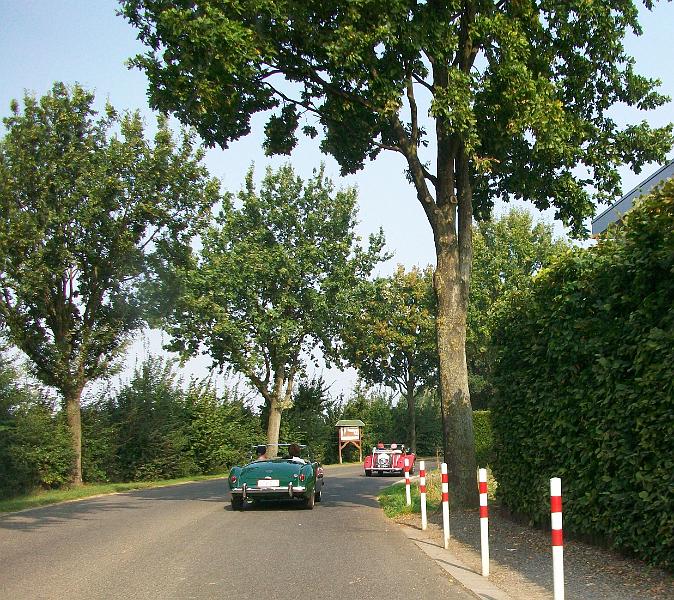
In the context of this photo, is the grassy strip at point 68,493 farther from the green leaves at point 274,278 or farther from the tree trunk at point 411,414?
the tree trunk at point 411,414

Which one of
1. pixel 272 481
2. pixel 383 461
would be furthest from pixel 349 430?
pixel 272 481

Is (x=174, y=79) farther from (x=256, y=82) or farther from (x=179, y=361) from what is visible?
(x=179, y=361)

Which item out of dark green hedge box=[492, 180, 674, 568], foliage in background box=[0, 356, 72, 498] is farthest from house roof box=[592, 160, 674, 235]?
foliage in background box=[0, 356, 72, 498]

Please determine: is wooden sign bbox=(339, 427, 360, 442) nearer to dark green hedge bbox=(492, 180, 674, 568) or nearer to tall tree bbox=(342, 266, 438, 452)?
tall tree bbox=(342, 266, 438, 452)

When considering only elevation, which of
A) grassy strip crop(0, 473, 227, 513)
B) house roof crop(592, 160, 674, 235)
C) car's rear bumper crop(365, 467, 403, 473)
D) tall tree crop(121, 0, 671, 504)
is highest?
house roof crop(592, 160, 674, 235)

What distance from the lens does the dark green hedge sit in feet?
23.6

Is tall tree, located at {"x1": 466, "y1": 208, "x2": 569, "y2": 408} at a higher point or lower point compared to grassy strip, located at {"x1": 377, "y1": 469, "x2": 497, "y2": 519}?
higher

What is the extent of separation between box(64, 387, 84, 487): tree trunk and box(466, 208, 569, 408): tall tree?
901 inches

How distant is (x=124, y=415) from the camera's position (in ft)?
111

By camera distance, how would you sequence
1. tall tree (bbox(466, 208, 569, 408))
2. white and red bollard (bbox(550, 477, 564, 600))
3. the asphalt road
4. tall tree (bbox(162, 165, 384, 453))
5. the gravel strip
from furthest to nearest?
tall tree (bbox(466, 208, 569, 408)), tall tree (bbox(162, 165, 384, 453)), the asphalt road, the gravel strip, white and red bollard (bbox(550, 477, 564, 600))

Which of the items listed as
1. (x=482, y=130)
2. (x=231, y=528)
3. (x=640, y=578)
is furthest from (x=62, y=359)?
(x=640, y=578)

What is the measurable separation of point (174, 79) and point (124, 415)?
71.1 ft

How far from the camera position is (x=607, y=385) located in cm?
823

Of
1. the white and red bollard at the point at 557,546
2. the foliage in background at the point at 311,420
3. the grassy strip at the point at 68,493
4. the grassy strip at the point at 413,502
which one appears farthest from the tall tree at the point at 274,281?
the white and red bollard at the point at 557,546
